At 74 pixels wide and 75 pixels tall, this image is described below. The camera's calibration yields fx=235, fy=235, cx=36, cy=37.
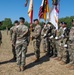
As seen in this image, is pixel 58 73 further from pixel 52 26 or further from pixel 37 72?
pixel 52 26

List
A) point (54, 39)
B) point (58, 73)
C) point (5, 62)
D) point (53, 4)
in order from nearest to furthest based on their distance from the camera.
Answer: point (58, 73), point (5, 62), point (54, 39), point (53, 4)

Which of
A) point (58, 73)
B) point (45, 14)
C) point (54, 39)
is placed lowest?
point (58, 73)

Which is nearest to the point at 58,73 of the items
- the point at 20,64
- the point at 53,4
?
the point at 20,64

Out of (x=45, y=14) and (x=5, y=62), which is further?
(x=45, y=14)

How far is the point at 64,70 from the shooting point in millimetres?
10359

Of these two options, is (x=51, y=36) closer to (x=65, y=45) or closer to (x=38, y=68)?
(x=65, y=45)

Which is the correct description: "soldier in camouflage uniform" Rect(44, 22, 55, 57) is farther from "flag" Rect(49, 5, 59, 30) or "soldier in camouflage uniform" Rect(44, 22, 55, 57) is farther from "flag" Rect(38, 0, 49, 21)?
"flag" Rect(38, 0, 49, 21)

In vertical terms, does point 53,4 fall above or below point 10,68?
above

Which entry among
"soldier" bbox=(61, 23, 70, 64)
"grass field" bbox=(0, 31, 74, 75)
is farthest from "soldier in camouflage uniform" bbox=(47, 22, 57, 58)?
"soldier" bbox=(61, 23, 70, 64)

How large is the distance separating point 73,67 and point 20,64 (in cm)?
239

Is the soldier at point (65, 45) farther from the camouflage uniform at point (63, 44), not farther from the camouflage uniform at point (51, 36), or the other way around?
the camouflage uniform at point (51, 36)

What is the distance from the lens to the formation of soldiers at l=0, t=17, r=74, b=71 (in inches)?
396

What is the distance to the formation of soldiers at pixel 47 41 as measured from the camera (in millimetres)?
10058

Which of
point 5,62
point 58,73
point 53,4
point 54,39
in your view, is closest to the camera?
point 58,73
